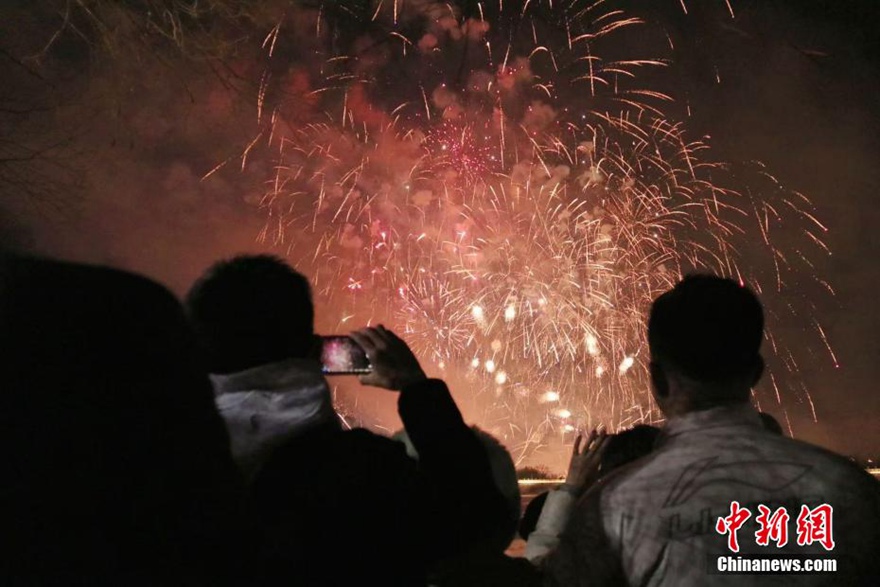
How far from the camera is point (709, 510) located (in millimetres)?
1586

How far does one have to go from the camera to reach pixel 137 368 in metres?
0.98

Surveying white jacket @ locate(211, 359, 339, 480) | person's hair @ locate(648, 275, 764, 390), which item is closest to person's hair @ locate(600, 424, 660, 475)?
person's hair @ locate(648, 275, 764, 390)

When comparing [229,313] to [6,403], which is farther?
[229,313]

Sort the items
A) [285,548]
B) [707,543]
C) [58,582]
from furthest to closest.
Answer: [707,543] → [285,548] → [58,582]

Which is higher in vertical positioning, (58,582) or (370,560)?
(58,582)

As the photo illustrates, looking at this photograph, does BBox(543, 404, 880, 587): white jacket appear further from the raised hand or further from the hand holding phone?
the raised hand

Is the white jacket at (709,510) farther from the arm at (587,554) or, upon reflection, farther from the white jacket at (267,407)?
the white jacket at (267,407)

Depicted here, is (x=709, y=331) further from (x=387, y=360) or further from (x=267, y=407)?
(x=267, y=407)

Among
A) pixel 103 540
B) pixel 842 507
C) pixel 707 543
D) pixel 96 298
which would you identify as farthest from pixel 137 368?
pixel 842 507

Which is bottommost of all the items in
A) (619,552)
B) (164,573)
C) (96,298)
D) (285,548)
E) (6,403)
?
(619,552)

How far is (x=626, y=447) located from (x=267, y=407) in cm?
128

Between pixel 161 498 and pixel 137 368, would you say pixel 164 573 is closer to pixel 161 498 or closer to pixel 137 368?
pixel 161 498

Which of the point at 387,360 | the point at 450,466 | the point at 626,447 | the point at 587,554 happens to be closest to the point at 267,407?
the point at 387,360

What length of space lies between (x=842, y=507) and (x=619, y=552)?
20.1 inches
